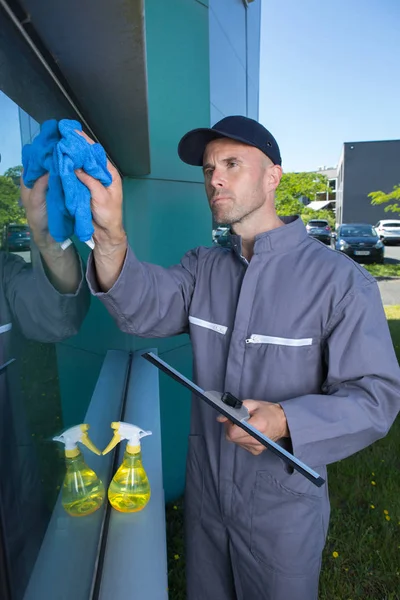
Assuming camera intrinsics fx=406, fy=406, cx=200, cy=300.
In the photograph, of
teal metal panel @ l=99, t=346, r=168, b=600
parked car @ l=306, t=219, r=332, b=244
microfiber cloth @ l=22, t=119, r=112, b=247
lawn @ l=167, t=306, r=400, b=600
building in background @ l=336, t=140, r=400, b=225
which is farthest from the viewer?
building in background @ l=336, t=140, r=400, b=225

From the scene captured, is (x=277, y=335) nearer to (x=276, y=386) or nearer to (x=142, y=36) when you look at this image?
(x=276, y=386)

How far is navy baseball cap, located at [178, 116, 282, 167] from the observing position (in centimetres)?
157

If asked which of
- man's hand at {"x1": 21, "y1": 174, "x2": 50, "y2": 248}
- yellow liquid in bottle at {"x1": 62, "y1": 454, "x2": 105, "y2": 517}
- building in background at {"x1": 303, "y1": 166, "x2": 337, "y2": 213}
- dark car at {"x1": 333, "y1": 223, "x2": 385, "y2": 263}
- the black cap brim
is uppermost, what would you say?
building in background at {"x1": 303, "y1": 166, "x2": 337, "y2": 213}

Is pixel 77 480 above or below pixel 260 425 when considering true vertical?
below

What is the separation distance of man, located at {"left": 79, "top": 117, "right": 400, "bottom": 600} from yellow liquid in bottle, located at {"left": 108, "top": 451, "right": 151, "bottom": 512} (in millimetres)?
A: 300

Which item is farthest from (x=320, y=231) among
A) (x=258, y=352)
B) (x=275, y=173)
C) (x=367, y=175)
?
(x=258, y=352)

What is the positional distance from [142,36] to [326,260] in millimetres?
940

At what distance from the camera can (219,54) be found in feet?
11.3

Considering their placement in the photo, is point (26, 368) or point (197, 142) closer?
point (26, 368)

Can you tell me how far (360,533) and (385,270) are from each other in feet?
39.7

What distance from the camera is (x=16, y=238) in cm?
77

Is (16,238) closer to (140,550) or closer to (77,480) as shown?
(77,480)

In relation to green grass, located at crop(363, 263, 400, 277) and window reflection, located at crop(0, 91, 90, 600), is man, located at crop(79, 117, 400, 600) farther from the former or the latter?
green grass, located at crop(363, 263, 400, 277)

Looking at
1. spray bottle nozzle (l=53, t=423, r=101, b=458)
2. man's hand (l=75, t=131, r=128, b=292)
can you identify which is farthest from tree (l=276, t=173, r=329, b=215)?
spray bottle nozzle (l=53, t=423, r=101, b=458)
